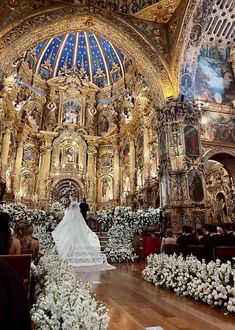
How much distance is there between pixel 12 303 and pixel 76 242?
8.26 meters

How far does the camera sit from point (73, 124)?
24672 mm

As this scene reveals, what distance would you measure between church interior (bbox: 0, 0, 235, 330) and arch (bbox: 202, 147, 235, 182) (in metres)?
0.06

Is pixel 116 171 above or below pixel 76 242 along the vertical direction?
above

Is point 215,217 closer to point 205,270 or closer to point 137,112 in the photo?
point 137,112

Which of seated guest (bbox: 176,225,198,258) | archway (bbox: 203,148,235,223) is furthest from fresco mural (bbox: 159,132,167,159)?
seated guest (bbox: 176,225,198,258)

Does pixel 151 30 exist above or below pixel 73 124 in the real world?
above

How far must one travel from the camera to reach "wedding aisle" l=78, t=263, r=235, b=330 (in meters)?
2.99

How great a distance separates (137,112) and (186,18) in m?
7.92

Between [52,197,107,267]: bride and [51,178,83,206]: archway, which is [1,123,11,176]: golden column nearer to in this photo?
[51,178,83,206]: archway

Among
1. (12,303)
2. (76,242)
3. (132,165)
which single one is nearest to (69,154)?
(132,165)

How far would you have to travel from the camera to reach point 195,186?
13.2m

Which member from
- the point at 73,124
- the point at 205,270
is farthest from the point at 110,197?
the point at 205,270

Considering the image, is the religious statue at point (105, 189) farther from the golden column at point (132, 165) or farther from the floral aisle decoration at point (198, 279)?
the floral aisle decoration at point (198, 279)

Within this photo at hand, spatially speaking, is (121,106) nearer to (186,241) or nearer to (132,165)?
(132,165)
